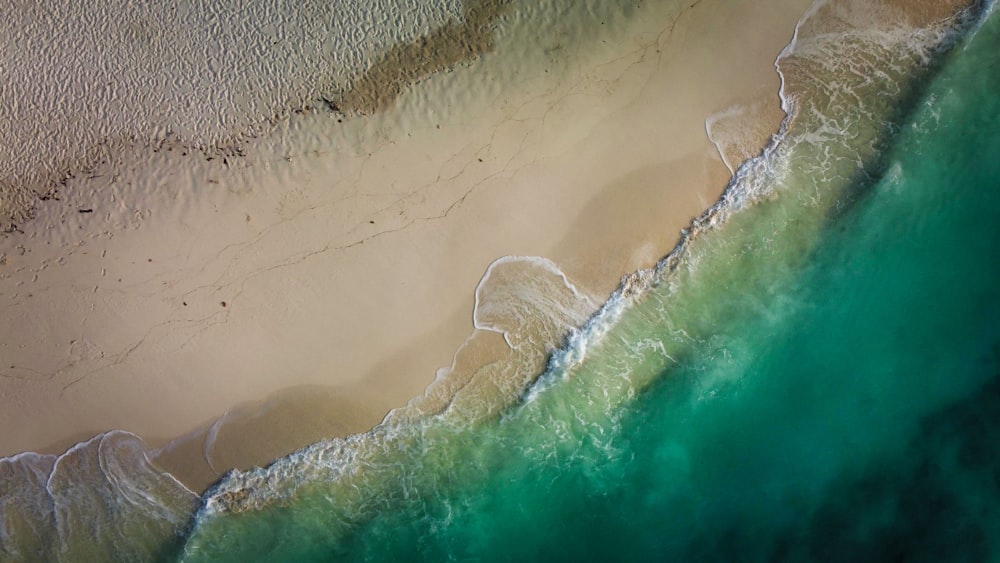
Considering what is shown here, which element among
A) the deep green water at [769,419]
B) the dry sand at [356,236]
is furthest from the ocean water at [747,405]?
the dry sand at [356,236]

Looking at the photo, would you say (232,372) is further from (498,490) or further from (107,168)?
(498,490)

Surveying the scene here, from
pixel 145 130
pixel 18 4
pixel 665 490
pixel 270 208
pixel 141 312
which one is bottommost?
pixel 665 490

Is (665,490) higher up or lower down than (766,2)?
lower down

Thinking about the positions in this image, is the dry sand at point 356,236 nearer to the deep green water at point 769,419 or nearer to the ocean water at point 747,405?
the ocean water at point 747,405

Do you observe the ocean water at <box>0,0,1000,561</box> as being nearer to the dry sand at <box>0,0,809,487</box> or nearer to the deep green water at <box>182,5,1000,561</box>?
the deep green water at <box>182,5,1000,561</box>

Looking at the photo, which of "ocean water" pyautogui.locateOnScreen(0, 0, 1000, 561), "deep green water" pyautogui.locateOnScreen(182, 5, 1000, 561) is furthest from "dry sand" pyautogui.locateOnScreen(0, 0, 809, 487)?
"deep green water" pyautogui.locateOnScreen(182, 5, 1000, 561)

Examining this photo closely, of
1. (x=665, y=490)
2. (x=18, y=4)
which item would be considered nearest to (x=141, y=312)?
(x=18, y=4)
